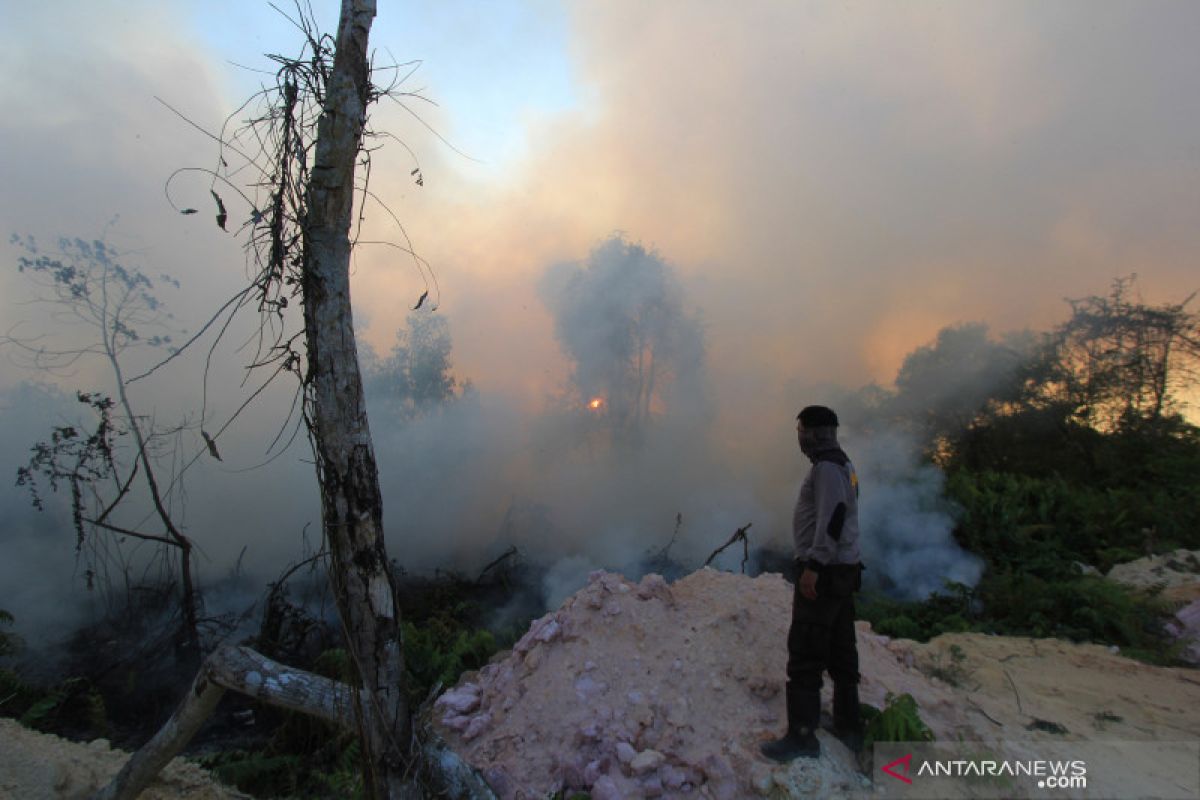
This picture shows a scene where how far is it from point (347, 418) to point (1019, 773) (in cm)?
431

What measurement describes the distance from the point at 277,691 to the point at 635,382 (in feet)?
46.2

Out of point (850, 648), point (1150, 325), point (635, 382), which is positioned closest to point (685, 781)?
point (850, 648)

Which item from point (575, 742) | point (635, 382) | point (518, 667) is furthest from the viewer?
point (635, 382)

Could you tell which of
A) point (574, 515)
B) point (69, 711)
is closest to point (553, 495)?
point (574, 515)

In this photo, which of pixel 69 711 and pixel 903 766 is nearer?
pixel 903 766

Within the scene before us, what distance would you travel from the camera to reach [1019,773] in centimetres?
362

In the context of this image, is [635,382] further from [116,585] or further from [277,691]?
[277,691]

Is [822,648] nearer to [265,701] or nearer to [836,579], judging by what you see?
[836,579]

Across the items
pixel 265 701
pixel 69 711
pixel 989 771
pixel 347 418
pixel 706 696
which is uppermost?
pixel 347 418

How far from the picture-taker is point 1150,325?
44.5 feet

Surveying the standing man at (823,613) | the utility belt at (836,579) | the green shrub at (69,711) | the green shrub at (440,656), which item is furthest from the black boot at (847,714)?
the green shrub at (69,711)

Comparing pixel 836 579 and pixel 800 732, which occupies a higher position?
pixel 836 579

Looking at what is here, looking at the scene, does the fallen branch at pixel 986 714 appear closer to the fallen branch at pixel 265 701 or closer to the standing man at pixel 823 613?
the standing man at pixel 823 613

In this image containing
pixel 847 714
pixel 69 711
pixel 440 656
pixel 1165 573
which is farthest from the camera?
A: pixel 1165 573
